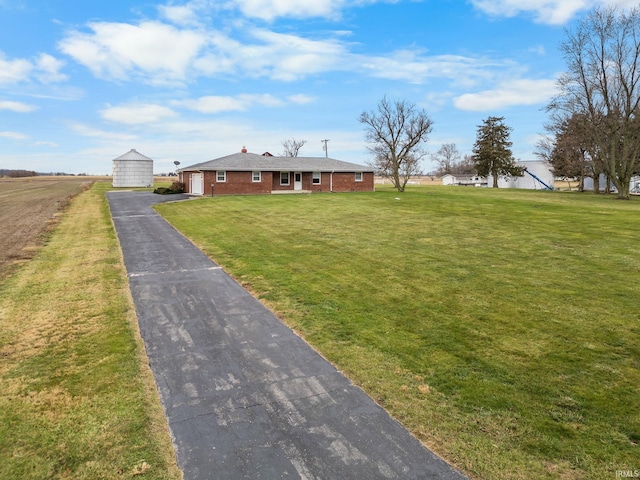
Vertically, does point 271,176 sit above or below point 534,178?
below

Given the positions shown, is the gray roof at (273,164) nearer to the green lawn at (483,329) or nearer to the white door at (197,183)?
the white door at (197,183)

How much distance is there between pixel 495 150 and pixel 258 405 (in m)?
72.0

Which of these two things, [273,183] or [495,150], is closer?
[273,183]

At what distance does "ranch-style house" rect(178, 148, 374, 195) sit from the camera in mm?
38562

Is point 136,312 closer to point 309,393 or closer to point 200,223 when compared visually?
point 309,393

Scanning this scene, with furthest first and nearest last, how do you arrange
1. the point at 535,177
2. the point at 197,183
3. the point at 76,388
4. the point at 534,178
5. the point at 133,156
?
1. the point at 534,178
2. the point at 535,177
3. the point at 133,156
4. the point at 197,183
5. the point at 76,388

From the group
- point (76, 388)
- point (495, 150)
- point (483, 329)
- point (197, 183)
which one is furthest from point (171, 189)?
point (495, 150)

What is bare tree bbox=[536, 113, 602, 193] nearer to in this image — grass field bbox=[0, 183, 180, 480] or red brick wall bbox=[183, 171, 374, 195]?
red brick wall bbox=[183, 171, 374, 195]

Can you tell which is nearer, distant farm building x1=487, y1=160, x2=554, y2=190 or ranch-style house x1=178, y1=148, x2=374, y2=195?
ranch-style house x1=178, y1=148, x2=374, y2=195

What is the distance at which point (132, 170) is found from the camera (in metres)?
63.4

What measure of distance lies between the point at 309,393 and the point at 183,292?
4.99 m

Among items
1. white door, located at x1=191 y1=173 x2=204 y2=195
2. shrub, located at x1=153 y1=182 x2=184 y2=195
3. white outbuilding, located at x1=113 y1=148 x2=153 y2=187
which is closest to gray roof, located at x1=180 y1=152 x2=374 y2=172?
white door, located at x1=191 y1=173 x2=204 y2=195

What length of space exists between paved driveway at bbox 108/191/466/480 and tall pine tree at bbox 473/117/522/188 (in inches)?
2724

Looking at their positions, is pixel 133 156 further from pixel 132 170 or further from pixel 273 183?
pixel 273 183
